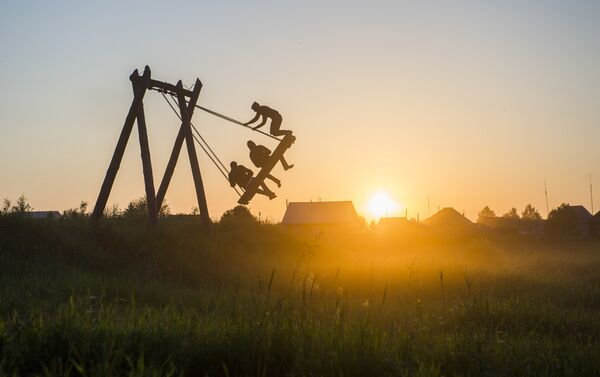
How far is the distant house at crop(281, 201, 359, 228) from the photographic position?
73269 millimetres

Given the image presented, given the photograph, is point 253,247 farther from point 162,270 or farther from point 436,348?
point 436,348

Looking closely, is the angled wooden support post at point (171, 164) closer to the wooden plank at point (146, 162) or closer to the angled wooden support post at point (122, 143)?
the wooden plank at point (146, 162)

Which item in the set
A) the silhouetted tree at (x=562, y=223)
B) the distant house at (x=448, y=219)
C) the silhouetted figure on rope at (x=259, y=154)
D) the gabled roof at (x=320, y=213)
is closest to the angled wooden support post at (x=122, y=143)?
the silhouetted figure on rope at (x=259, y=154)

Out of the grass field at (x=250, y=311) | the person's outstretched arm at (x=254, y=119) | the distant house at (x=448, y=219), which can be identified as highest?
the distant house at (x=448, y=219)

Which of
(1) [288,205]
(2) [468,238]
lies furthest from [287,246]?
(1) [288,205]

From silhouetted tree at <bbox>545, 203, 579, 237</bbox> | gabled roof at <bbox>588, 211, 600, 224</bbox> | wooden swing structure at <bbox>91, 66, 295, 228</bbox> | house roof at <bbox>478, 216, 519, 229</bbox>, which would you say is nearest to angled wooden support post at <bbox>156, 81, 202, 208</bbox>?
wooden swing structure at <bbox>91, 66, 295, 228</bbox>

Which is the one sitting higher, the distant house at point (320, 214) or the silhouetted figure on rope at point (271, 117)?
the distant house at point (320, 214)

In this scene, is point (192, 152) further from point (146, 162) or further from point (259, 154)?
point (259, 154)

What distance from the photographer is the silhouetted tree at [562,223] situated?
66125 mm

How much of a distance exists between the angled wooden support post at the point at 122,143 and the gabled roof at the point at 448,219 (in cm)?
7239

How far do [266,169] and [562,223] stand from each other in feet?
200

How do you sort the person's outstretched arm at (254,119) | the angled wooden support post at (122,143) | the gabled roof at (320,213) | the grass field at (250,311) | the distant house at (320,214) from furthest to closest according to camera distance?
the gabled roof at (320,213), the distant house at (320,214), the person's outstretched arm at (254,119), the angled wooden support post at (122,143), the grass field at (250,311)

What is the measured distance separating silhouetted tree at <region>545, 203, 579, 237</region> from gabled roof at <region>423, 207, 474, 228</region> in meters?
16.2

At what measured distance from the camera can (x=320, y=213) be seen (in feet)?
247
